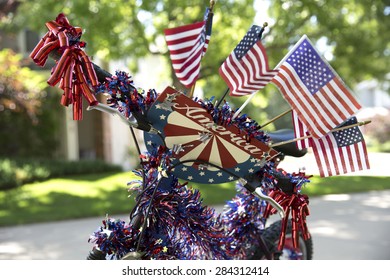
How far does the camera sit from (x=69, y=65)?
5.98 feet

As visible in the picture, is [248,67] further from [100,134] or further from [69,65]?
[100,134]

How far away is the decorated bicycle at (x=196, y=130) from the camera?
1.88 metres

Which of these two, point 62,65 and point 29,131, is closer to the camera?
point 62,65

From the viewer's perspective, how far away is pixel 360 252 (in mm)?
5430

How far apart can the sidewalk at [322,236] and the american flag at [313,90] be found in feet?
11.5

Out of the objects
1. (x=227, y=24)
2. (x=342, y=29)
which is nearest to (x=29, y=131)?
(x=227, y=24)

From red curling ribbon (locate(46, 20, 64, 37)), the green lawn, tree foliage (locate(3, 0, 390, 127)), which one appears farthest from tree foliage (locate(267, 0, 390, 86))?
red curling ribbon (locate(46, 20, 64, 37))

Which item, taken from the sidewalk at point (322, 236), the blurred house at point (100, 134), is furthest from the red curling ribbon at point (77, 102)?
the blurred house at point (100, 134)

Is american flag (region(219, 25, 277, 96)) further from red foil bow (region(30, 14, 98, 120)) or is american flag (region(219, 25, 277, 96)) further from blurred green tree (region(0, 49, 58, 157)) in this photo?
blurred green tree (region(0, 49, 58, 157))

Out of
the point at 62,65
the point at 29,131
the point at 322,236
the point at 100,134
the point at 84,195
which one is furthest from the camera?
the point at 100,134

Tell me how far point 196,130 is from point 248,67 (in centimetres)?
42

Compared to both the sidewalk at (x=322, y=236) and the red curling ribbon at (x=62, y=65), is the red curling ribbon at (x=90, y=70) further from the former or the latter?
the sidewalk at (x=322, y=236)
